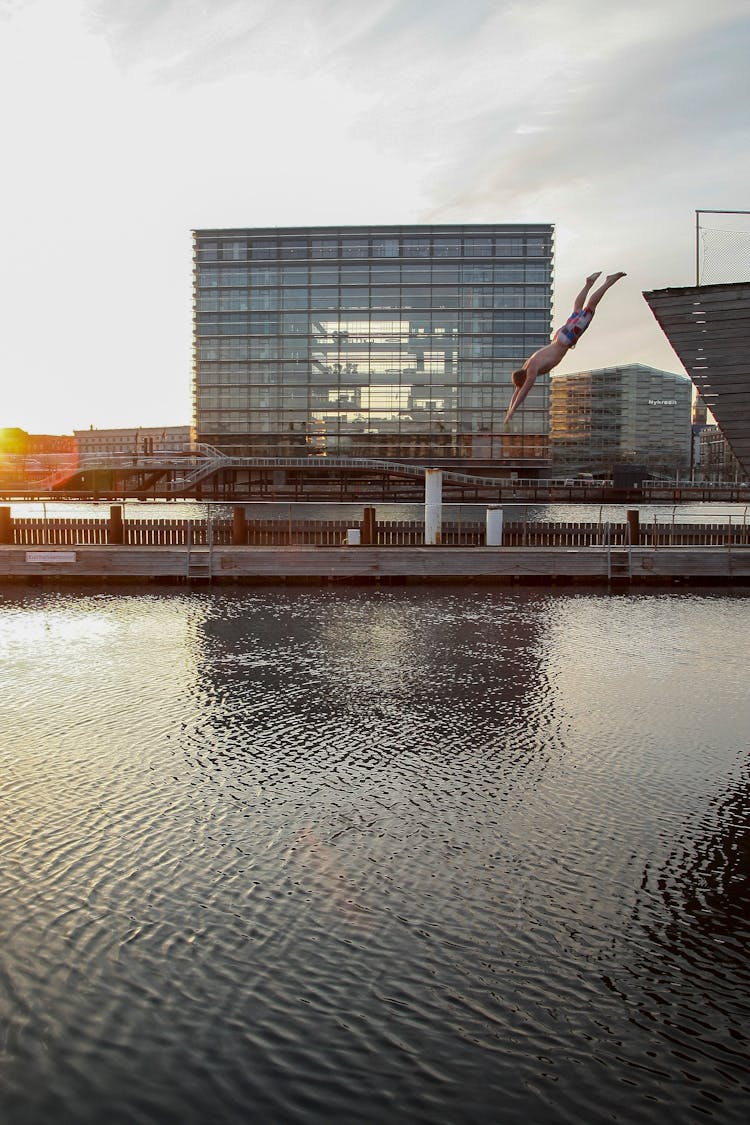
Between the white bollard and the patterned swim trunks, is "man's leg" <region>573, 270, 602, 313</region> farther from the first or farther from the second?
the white bollard

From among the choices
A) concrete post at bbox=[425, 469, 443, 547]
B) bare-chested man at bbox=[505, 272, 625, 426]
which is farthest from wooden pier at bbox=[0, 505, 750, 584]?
bare-chested man at bbox=[505, 272, 625, 426]

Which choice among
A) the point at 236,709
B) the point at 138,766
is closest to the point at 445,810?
the point at 138,766

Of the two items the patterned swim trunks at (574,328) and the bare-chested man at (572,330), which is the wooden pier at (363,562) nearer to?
the bare-chested man at (572,330)

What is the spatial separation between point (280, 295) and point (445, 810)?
5247 inches

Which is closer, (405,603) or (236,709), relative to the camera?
(236,709)

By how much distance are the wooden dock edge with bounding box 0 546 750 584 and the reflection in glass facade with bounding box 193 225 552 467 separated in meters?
103

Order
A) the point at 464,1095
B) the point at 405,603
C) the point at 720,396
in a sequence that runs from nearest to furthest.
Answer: the point at 464,1095 → the point at 720,396 → the point at 405,603

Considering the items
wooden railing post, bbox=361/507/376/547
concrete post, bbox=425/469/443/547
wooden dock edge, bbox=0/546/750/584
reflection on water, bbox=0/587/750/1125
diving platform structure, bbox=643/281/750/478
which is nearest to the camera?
reflection on water, bbox=0/587/750/1125

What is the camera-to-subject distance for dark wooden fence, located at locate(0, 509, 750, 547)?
3269 centimetres

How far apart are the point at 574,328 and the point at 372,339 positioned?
387 ft

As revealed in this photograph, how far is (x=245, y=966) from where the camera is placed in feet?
20.2

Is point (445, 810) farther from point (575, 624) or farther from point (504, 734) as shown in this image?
point (575, 624)

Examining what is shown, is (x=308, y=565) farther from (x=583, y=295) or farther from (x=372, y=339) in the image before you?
(x=372, y=339)

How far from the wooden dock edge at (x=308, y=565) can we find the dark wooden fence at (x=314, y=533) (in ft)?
6.87
